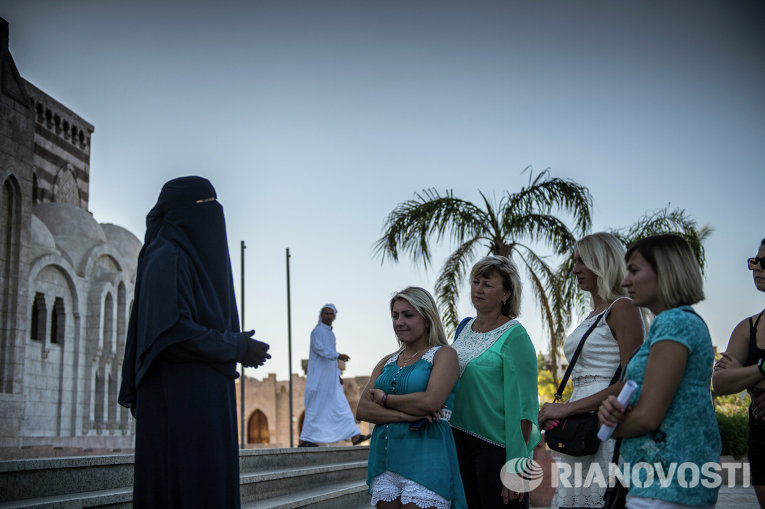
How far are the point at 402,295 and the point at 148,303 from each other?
1266 millimetres

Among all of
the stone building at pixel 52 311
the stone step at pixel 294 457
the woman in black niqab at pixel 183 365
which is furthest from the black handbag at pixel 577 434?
the stone building at pixel 52 311

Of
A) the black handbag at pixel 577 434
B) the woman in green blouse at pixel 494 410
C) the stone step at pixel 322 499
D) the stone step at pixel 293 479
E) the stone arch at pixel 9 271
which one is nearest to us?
the black handbag at pixel 577 434

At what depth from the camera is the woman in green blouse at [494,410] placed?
3.37 meters

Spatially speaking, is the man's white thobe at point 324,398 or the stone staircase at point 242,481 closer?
the stone staircase at point 242,481

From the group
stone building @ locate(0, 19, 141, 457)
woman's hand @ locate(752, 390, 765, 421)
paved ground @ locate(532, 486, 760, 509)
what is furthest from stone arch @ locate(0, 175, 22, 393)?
woman's hand @ locate(752, 390, 765, 421)

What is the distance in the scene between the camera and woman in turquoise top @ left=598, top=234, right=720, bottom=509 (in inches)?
85.7

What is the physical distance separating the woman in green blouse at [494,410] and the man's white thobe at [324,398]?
800 centimetres

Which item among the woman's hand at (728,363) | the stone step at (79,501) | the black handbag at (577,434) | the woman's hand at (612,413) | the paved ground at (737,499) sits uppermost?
the woman's hand at (728,363)

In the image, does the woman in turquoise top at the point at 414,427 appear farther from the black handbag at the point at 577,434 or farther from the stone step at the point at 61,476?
the stone step at the point at 61,476

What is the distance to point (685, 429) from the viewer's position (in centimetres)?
222

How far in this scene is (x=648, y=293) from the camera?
7.98 ft

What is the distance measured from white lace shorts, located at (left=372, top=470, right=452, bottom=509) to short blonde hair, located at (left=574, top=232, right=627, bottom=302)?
1.29 meters

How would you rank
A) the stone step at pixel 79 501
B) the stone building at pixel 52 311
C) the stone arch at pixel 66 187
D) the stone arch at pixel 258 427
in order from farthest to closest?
the stone arch at pixel 258 427, the stone arch at pixel 66 187, the stone building at pixel 52 311, the stone step at pixel 79 501

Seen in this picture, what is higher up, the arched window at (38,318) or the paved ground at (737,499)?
the arched window at (38,318)
